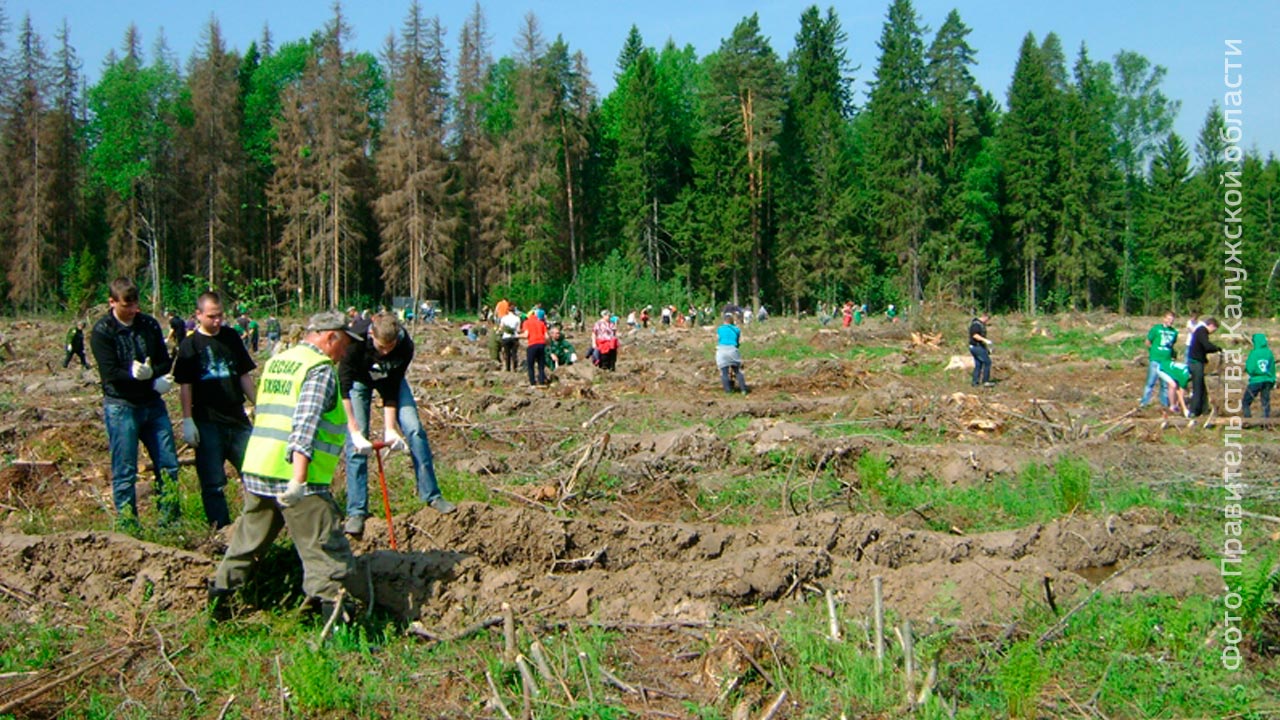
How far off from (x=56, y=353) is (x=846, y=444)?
81.0ft

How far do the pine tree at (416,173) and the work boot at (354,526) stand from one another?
39.6m

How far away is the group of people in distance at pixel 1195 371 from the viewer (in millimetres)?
12398

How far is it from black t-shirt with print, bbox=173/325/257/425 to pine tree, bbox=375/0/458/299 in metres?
39.1

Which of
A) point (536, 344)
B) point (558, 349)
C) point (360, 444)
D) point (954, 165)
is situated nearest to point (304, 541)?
point (360, 444)

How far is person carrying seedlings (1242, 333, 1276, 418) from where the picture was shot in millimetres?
12328

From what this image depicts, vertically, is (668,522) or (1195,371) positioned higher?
(1195,371)

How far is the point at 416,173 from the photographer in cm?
4553

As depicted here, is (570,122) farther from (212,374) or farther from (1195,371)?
(212,374)

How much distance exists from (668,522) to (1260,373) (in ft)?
30.3

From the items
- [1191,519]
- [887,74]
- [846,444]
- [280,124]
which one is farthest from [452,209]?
[1191,519]

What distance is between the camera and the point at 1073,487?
7633 millimetres

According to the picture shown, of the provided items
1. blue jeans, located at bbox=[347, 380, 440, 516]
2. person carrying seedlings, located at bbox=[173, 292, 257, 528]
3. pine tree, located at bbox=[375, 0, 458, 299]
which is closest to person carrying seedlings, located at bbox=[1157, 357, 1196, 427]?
blue jeans, located at bbox=[347, 380, 440, 516]

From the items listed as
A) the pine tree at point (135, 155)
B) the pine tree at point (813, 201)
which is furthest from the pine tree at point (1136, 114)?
the pine tree at point (135, 155)

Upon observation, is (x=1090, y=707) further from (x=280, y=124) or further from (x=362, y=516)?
(x=280, y=124)
